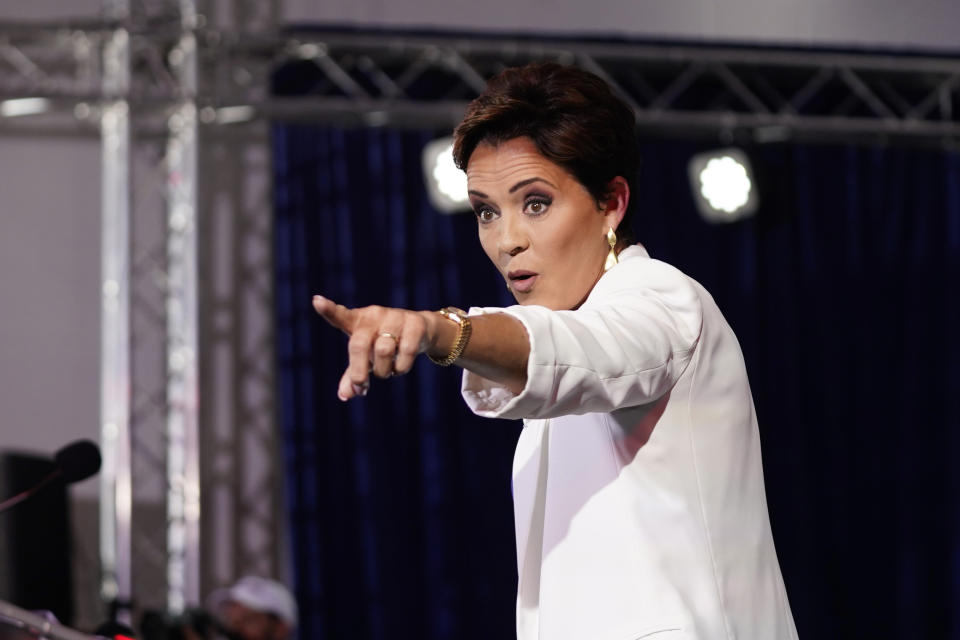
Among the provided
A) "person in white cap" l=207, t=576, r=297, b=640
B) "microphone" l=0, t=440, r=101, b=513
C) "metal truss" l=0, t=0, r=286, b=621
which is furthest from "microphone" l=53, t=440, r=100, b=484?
"metal truss" l=0, t=0, r=286, b=621

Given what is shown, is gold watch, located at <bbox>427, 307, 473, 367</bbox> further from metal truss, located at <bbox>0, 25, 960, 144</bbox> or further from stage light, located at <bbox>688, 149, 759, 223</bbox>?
stage light, located at <bbox>688, 149, 759, 223</bbox>

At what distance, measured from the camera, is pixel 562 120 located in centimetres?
151

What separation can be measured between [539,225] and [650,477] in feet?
1.11

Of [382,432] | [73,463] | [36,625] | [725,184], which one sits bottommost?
[382,432]

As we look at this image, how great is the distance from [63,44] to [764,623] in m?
5.85

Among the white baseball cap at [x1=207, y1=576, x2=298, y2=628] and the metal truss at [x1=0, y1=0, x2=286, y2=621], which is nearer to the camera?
the white baseball cap at [x1=207, y1=576, x2=298, y2=628]

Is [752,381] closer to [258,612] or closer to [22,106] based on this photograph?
[258,612]

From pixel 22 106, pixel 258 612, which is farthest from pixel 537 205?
pixel 22 106

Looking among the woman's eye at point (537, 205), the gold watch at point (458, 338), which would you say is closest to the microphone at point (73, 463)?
the woman's eye at point (537, 205)

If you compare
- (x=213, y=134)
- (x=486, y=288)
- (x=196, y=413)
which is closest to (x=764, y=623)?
(x=196, y=413)

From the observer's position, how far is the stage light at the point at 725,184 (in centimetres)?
634

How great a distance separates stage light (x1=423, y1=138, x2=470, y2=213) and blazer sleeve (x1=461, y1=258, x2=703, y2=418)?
485 cm

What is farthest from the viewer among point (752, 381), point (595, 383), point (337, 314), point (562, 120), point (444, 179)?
point (752, 381)

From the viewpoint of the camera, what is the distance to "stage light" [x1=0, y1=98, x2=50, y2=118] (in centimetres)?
638
